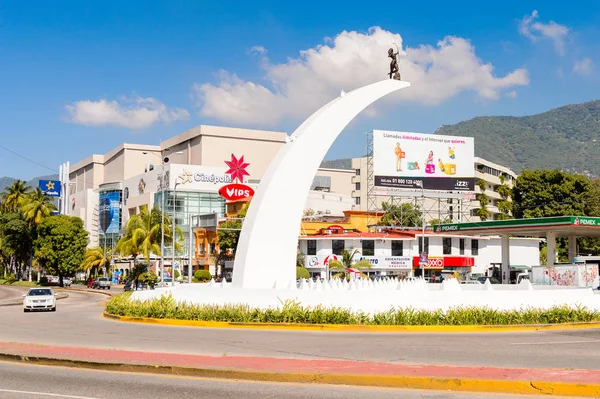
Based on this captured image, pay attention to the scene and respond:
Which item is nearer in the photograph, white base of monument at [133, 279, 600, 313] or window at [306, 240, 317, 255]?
white base of monument at [133, 279, 600, 313]

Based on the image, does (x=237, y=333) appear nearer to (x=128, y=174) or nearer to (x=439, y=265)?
(x=439, y=265)

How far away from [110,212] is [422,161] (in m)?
71.1

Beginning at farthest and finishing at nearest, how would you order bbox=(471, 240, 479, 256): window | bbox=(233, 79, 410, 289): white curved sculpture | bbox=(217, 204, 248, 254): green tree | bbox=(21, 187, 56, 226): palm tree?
bbox=(21, 187, 56, 226): palm tree
bbox=(217, 204, 248, 254): green tree
bbox=(471, 240, 479, 256): window
bbox=(233, 79, 410, 289): white curved sculpture

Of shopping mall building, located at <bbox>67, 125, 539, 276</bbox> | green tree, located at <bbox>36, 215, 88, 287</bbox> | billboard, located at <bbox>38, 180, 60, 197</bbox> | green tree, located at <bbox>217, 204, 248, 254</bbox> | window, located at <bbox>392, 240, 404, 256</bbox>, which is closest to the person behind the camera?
shopping mall building, located at <bbox>67, 125, 539, 276</bbox>

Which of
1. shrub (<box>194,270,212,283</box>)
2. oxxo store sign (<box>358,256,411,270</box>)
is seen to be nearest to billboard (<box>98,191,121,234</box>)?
shrub (<box>194,270,212,283</box>)

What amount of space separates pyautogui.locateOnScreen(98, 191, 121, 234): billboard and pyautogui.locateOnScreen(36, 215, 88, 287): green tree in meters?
36.2

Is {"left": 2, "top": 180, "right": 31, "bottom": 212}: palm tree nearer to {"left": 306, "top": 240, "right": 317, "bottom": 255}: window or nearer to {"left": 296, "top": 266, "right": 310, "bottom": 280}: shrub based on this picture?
{"left": 306, "top": 240, "right": 317, "bottom": 255}: window

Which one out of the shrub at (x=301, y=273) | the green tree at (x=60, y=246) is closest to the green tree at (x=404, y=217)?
the shrub at (x=301, y=273)

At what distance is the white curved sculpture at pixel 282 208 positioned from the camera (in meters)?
26.4

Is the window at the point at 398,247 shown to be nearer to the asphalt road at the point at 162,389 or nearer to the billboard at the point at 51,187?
the asphalt road at the point at 162,389

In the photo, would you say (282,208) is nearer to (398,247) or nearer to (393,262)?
(393,262)

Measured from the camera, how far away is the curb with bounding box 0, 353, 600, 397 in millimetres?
9781

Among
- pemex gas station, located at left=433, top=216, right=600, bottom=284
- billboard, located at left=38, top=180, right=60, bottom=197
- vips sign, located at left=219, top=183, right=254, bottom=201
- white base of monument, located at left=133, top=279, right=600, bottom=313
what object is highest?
billboard, located at left=38, top=180, right=60, bottom=197

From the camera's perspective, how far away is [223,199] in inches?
4117
